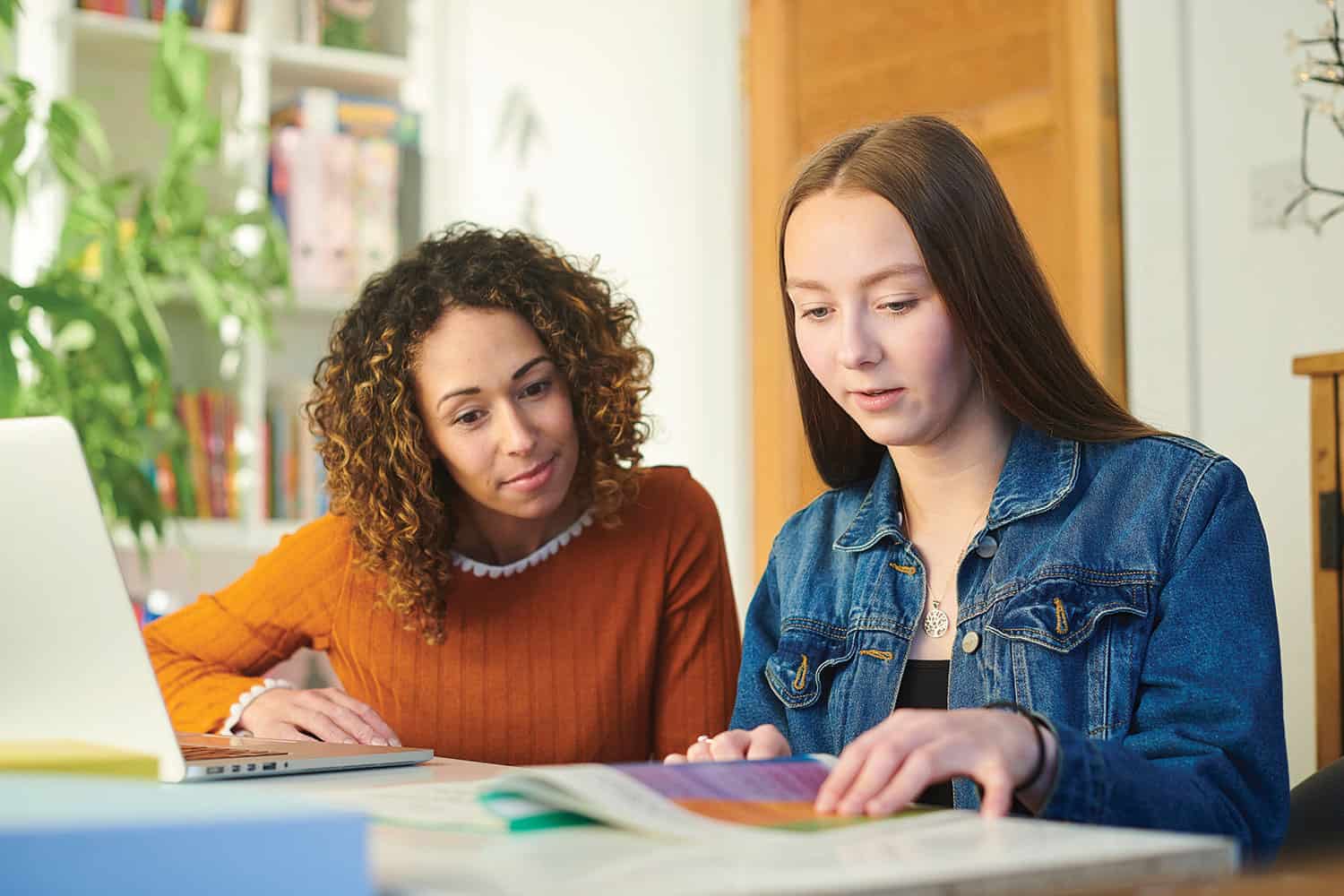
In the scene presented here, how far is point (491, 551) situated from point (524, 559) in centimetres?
4

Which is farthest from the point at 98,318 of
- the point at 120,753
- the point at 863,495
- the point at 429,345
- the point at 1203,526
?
the point at 1203,526

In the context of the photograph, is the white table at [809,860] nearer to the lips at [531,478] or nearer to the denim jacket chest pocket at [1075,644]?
the denim jacket chest pocket at [1075,644]

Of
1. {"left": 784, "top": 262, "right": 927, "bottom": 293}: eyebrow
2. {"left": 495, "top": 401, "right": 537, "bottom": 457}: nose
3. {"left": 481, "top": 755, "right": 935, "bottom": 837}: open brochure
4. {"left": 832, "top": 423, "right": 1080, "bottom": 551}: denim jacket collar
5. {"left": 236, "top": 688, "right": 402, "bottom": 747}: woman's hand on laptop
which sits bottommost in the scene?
{"left": 236, "top": 688, "right": 402, "bottom": 747}: woman's hand on laptop

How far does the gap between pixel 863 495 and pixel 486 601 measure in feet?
1.60

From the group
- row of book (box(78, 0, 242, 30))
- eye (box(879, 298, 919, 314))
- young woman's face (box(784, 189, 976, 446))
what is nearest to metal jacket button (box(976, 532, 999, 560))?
young woman's face (box(784, 189, 976, 446))

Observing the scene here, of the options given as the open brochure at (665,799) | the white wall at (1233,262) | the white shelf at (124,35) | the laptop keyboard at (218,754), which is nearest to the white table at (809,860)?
the open brochure at (665,799)

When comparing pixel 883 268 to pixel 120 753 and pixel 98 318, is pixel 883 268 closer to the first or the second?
pixel 120 753

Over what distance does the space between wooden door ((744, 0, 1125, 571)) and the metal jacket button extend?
3.34 ft

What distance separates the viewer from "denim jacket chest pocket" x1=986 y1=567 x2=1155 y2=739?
111 centimetres

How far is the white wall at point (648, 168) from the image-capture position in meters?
3.63

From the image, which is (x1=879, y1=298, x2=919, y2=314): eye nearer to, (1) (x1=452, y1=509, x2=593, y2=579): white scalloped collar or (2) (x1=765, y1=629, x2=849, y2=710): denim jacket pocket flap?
(2) (x1=765, y1=629, x2=849, y2=710): denim jacket pocket flap

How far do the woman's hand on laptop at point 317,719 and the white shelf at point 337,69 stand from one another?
2230 millimetres

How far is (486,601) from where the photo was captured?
65.4 inches

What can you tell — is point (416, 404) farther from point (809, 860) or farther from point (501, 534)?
point (809, 860)
